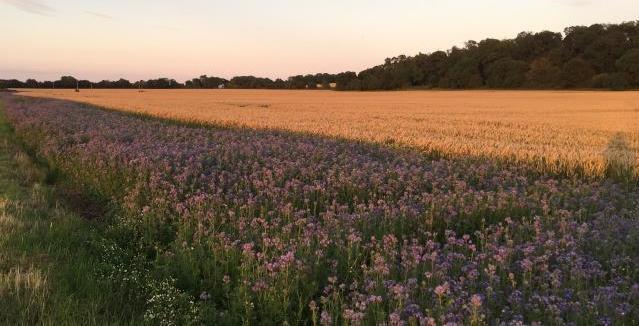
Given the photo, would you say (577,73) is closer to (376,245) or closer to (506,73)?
(506,73)

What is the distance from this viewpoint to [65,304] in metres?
4.43

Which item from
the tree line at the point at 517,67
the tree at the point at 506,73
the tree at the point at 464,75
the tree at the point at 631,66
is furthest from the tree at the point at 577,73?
the tree at the point at 464,75

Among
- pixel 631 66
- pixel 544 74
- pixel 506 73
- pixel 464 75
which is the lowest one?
pixel 544 74

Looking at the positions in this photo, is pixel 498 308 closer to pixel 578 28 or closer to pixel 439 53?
pixel 578 28

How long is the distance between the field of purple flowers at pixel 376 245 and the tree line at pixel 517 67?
6800cm

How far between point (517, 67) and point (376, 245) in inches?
3164

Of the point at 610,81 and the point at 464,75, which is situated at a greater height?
the point at 464,75

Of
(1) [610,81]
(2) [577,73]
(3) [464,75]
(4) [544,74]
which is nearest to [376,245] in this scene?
(1) [610,81]

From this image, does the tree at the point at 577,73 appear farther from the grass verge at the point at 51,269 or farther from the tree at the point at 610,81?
the grass verge at the point at 51,269

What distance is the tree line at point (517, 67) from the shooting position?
→ 7031cm

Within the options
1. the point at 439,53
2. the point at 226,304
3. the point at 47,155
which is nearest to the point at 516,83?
the point at 439,53

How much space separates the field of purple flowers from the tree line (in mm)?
68001

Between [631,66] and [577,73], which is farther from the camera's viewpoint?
[577,73]

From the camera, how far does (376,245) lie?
5.05 metres
